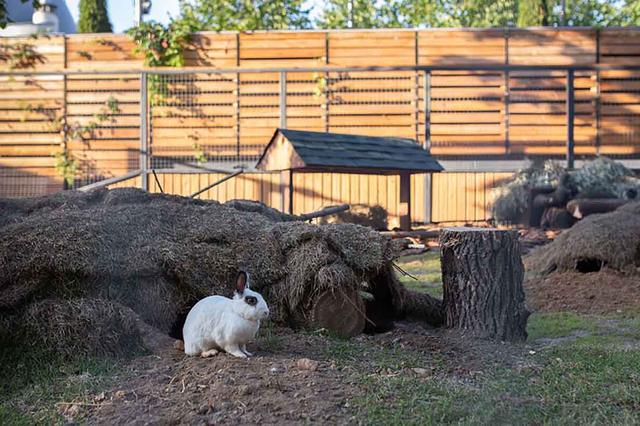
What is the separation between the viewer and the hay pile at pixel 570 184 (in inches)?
621

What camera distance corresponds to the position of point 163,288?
22.8 feet

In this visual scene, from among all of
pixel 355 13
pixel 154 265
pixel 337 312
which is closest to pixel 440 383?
pixel 337 312

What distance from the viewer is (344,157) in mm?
14180

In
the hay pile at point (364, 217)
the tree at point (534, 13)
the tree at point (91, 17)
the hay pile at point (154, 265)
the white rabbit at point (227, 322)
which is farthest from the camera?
the tree at point (534, 13)

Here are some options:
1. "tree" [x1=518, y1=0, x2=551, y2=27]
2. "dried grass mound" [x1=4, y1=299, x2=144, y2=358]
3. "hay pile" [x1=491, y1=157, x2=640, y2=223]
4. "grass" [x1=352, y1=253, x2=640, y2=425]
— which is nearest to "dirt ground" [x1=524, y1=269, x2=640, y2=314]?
"grass" [x1=352, y1=253, x2=640, y2=425]

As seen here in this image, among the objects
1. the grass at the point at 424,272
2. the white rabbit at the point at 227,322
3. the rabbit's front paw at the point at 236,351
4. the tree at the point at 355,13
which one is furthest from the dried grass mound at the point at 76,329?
the tree at the point at 355,13

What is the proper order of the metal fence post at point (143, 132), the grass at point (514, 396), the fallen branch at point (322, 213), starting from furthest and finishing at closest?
the metal fence post at point (143, 132) → the fallen branch at point (322, 213) → the grass at point (514, 396)

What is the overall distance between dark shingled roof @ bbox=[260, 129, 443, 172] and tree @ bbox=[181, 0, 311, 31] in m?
14.0

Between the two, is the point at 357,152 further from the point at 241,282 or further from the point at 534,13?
the point at 534,13

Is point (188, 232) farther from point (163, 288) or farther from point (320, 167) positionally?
point (320, 167)

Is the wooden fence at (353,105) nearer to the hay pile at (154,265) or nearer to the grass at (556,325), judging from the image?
the grass at (556,325)

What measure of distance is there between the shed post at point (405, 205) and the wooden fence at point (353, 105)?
2.63m

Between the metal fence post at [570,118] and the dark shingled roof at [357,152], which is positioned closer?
the dark shingled roof at [357,152]

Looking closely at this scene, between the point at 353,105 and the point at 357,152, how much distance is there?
169 inches
